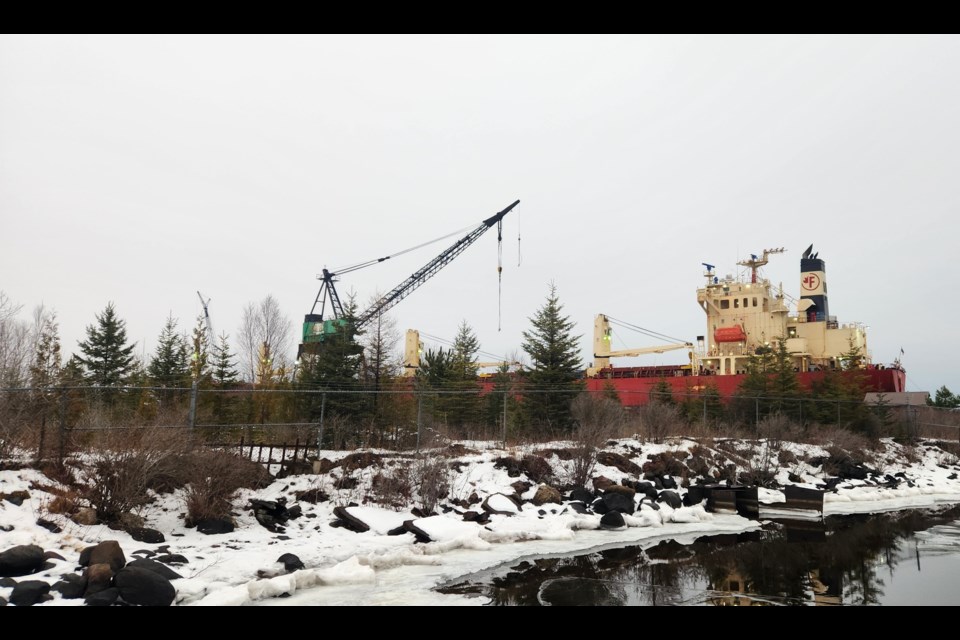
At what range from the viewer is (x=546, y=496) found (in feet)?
48.6

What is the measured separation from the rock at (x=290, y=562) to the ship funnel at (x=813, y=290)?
137 feet

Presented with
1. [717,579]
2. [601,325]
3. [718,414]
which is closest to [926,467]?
[718,414]

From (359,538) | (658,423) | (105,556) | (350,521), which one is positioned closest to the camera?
(105,556)

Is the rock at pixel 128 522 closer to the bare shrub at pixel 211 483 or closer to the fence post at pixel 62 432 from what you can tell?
the bare shrub at pixel 211 483

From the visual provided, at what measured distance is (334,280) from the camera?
205 feet

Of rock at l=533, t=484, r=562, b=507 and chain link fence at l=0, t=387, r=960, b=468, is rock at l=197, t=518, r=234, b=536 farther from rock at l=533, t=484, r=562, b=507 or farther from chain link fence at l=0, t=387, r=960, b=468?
rock at l=533, t=484, r=562, b=507

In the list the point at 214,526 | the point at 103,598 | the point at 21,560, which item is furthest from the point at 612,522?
the point at 21,560

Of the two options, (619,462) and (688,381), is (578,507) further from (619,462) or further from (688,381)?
(688,381)

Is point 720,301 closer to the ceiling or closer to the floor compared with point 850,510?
closer to the ceiling

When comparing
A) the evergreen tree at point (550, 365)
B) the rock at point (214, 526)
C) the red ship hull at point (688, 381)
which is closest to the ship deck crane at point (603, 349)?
the red ship hull at point (688, 381)

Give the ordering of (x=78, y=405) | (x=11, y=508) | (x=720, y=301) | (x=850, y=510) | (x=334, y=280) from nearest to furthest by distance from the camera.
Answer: (x=11, y=508) → (x=850, y=510) → (x=78, y=405) → (x=720, y=301) → (x=334, y=280)

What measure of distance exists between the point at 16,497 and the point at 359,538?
222 inches
